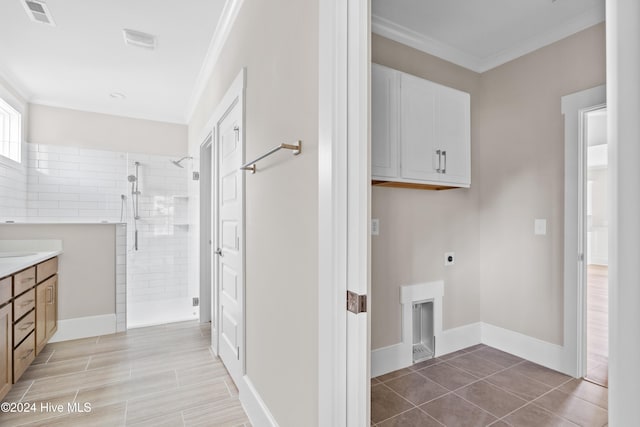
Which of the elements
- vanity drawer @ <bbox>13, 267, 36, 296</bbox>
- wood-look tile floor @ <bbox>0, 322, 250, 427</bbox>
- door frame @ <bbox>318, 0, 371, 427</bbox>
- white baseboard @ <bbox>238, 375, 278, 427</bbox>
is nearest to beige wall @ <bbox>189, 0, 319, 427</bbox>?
white baseboard @ <bbox>238, 375, 278, 427</bbox>

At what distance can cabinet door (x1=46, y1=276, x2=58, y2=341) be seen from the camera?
2.88 m

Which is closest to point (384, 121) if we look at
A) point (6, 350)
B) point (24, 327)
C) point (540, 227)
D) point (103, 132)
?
point (540, 227)

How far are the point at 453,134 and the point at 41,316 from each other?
3.74 m

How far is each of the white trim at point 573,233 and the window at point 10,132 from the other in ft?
17.2

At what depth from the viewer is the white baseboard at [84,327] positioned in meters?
3.19

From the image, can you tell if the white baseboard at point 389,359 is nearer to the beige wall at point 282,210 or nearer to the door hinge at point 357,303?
the beige wall at point 282,210

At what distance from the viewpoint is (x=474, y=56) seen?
115 inches

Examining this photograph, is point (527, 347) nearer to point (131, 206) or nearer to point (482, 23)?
point (482, 23)

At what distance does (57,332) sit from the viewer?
10.4 ft

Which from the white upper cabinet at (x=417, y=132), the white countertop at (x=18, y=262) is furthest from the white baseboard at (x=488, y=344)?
the white countertop at (x=18, y=262)

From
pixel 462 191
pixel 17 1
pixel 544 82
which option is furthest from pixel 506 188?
pixel 17 1

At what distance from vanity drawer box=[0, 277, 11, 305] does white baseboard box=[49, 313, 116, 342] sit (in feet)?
4.56

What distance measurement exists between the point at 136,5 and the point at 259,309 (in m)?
2.30

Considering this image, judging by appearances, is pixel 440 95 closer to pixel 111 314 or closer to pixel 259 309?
pixel 259 309
